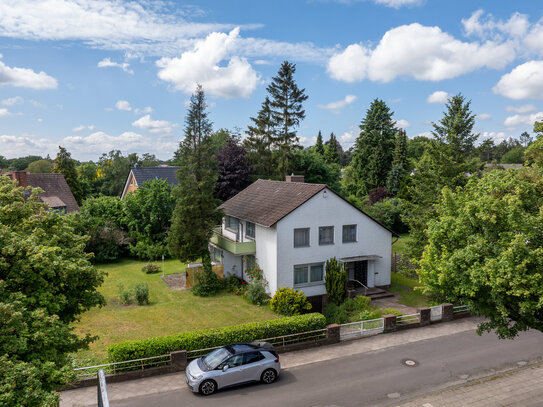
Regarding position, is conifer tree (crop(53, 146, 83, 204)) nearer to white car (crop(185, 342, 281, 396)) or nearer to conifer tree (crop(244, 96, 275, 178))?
conifer tree (crop(244, 96, 275, 178))

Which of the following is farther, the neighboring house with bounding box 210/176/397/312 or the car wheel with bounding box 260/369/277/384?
the neighboring house with bounding box 210/176/397/312

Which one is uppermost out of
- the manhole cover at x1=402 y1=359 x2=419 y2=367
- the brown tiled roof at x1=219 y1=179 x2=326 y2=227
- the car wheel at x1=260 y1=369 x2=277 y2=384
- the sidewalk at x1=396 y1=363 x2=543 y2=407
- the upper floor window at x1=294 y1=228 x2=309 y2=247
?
the brown tiled roof at x1=219 y1=179 x2=326 y2=227

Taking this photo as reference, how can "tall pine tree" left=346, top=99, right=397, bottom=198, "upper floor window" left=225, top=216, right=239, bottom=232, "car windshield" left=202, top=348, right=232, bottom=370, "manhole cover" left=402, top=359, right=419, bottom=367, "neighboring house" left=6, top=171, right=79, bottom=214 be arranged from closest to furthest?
"car windshield" left=202, top=348, right=232, bottom=370 → "manhole cover" left=402, top=359, right=419, bottom=367 → "upper floor window" left=225, top=216, right=239, bottom=232 → "neighboring house" left=6, top=171, right=79, bottom=214 → "tall pine tree" left=346, top=99, right=397, bottom=198

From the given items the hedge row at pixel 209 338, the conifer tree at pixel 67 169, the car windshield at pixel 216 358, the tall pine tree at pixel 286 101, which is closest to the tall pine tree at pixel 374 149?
the tall pine tree at pixel 286 101

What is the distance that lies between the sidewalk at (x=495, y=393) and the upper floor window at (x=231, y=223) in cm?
1828

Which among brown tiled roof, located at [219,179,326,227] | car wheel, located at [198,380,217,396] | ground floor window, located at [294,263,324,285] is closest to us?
car wheel, located at [198,380,217,396]

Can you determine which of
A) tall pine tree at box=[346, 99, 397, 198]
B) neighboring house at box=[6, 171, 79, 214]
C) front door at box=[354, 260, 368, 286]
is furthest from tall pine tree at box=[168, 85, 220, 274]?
tall pine tree at box=[346, 99, 397, 198]

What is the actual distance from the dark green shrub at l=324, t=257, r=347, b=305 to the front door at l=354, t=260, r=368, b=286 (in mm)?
2382

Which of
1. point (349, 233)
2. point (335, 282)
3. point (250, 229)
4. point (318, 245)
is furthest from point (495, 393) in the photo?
point (250, 229)

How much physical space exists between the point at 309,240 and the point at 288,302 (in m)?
4.12

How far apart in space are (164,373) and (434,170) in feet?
72.4

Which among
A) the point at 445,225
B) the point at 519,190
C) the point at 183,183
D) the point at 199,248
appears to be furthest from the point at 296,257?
the point at 519,190

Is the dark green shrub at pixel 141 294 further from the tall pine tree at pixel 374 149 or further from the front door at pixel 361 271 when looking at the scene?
the tall pine tree at pixel 374 149

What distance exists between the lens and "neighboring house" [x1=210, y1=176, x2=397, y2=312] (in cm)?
2362
